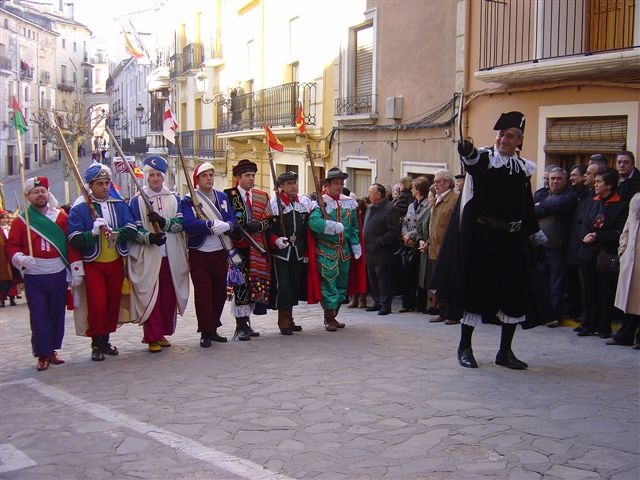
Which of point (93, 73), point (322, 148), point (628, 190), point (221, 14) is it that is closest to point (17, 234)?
point (628, 190)

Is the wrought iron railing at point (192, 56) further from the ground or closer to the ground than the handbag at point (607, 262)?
further from the ground

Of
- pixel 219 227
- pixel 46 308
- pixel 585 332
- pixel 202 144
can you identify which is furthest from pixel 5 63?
pixel 585 332

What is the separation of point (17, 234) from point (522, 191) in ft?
14.5

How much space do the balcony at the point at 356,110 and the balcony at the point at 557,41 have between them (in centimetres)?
369

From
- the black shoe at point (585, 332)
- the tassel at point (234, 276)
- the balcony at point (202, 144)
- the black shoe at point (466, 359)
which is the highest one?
the balcony at point (202, 144)

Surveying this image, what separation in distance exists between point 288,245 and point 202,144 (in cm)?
2110

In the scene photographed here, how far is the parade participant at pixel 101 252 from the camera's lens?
7.19 m

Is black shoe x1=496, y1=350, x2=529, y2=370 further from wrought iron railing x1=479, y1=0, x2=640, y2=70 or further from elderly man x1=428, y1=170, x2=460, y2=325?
wrought iron railing x1=479, y1=0, x2=640, y2=70

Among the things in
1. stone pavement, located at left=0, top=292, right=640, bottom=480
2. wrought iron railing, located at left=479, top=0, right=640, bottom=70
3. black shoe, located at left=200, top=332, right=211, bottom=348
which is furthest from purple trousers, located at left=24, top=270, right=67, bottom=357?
wrought iron railing, located at left=479, top=0, right=640, bottom=70

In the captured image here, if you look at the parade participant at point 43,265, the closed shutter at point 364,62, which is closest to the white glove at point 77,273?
the parade participant at point 43,265

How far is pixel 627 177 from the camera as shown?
24.9 feet

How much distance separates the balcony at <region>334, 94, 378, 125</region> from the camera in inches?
588

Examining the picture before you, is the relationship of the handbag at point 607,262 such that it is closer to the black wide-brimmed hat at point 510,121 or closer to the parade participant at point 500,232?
the parade participant at point 500,232

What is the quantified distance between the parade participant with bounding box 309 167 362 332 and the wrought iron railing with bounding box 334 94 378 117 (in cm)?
665
